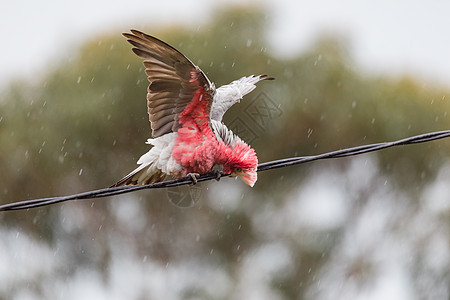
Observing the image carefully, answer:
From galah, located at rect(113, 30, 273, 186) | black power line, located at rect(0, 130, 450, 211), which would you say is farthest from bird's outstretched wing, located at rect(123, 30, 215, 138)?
black power line, located at rect(0, 130, 450, 211)

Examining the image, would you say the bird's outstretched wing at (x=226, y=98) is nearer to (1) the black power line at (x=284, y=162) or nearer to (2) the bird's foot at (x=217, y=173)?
(2) the bird's foot at (x=217, y=173)

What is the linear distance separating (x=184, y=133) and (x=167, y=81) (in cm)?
32

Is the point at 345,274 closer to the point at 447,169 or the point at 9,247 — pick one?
the point at 447,169

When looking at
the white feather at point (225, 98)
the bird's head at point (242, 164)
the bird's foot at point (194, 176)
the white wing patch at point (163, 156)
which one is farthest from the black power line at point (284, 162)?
the white feather at point (225, 98)

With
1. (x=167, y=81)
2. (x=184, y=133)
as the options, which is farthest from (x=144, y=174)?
(x=167, y=81)

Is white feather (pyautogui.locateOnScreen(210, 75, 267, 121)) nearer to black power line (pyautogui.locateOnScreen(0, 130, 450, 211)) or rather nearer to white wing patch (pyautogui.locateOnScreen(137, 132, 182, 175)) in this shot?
white wing patch (pyautogui.locateOnScreen(137, 132, 182, 175))

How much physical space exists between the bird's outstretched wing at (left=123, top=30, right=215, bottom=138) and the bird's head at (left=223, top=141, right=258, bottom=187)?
1.09 feet

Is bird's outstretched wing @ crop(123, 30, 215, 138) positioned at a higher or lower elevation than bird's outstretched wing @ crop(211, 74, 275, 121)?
higher

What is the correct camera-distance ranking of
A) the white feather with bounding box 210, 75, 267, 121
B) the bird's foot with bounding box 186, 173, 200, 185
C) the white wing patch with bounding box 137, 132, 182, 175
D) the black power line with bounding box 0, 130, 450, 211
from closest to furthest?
the black power line with bounding box 0, 130, 450, 211
the bird's foot with bounding box 186, 173, 200, 185
the white wing patch with bounding box 137, 132, 182, 175
the white feather with bounding box 210, 75, 267, 121

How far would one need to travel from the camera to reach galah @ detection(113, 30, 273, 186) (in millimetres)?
3430

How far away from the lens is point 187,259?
29.6 feet

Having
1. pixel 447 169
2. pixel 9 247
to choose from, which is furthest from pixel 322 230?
pixel 9 247

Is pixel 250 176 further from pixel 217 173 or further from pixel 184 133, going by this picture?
pixel 184 133

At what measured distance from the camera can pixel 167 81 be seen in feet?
11.5
